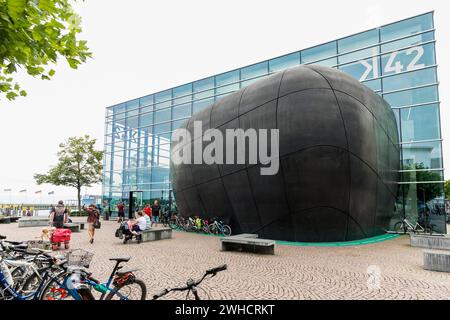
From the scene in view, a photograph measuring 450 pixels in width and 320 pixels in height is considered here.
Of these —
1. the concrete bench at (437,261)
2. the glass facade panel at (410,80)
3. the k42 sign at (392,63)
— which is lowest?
the concrete bench at (437,261)

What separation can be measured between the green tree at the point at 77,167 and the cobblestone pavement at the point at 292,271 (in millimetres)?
26017

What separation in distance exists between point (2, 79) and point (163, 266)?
5.56 metres

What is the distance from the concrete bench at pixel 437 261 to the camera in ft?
23.4

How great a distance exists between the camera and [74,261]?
4500mm

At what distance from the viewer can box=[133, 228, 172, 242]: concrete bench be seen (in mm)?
12477

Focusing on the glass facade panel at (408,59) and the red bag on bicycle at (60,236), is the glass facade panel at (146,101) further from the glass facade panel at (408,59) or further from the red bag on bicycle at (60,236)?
the red bag on bicycle at (60,236)

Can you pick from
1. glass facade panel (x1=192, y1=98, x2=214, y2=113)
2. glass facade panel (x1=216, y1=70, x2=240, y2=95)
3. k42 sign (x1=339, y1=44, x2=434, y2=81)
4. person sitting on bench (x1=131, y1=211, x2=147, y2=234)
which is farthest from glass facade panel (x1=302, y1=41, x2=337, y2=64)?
person sitting on bench (x1=131, y1=211, x2=147, y2=234)

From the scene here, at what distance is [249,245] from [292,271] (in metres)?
2.91

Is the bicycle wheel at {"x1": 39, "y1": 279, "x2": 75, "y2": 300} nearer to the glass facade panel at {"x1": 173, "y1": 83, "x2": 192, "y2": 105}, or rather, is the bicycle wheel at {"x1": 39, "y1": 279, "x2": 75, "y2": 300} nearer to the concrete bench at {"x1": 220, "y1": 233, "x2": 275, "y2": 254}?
the concrete bench at {"x1": 220, "y1": 233, "x2": 275, "y2": 254}

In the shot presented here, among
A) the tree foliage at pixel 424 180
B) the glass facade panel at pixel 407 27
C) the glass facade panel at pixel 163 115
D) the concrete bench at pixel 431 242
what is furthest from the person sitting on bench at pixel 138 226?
the glass facade panel at pixel 407 27

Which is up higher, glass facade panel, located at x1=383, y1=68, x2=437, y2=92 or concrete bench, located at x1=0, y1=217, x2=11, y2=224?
glass facade panel, located at x1=383, y1=68, x2=437, y2=92

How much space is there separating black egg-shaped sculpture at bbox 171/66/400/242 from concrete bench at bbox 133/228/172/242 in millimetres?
3133

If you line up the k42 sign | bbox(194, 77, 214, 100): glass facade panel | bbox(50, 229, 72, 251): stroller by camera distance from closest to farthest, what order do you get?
bbox(50, 229, 72, 251): stroller, the k42 sign, bbox(194, 77, 214, 100): glass facade panel

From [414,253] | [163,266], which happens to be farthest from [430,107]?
[163,266]
